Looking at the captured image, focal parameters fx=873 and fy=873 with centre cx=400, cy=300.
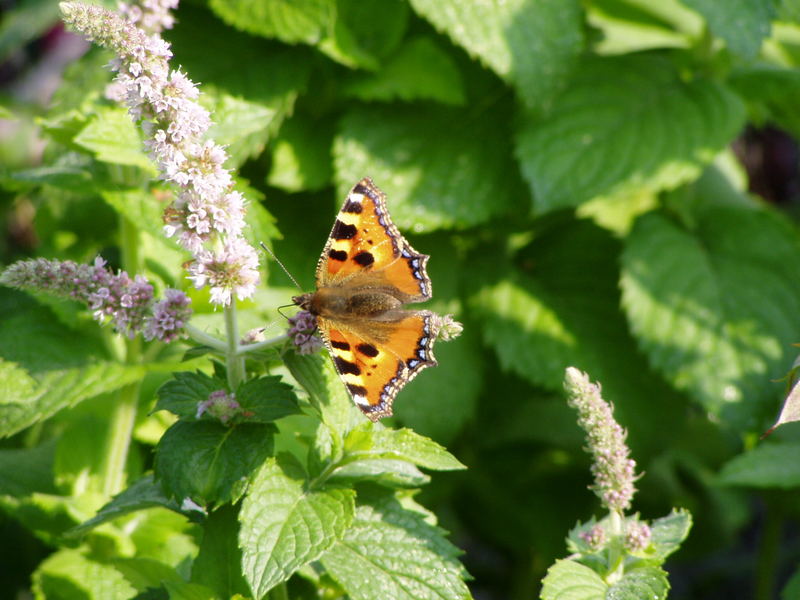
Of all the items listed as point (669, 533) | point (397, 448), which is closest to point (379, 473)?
point (397, 448)

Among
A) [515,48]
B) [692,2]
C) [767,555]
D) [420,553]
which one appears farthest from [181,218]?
[767,555]

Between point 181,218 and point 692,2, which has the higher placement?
point 692,2

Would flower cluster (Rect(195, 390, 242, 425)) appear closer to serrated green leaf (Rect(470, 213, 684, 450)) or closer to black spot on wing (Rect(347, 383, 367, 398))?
black spot on wing (Rect(347, 383, 367, 398))

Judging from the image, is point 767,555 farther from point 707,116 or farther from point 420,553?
point 420,553

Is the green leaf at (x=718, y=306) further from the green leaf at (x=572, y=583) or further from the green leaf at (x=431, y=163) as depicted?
the green leaf at (x=572, y=583)

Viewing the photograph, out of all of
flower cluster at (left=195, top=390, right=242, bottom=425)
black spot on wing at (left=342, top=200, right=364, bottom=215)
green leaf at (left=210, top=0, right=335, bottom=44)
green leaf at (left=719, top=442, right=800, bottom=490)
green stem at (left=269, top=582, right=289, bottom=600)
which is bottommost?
green leaf at (left=719, top=442, right=800, bottom=490)

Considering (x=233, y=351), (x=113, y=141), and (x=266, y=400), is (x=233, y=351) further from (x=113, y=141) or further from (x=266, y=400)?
(x=113, y=141)

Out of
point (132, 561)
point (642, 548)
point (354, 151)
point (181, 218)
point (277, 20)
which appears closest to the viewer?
point (181, 218)

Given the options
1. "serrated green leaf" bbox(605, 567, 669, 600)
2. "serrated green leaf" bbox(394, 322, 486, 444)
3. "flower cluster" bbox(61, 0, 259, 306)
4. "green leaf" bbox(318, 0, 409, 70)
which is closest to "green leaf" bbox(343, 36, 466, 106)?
"green leaf" bbox(318, 0, 409, 70)
